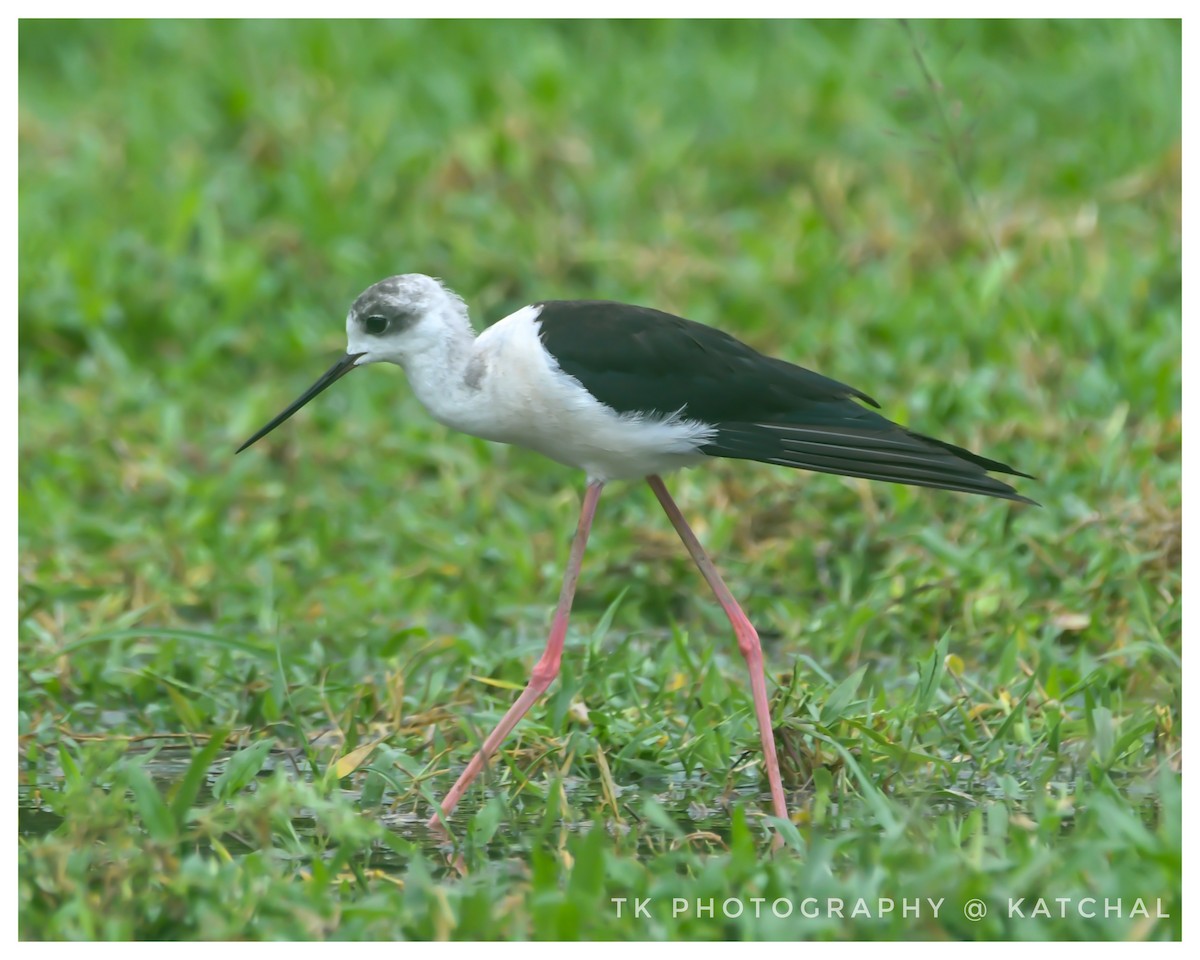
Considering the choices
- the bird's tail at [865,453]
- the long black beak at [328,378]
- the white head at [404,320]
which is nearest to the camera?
the bird's tail at [865,453]

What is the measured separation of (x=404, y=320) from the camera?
432 centimetres

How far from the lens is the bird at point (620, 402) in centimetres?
416

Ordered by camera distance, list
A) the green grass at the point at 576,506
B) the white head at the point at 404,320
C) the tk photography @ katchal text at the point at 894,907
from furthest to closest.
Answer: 1. the white head at the point at 404,320
2. the green grass at the point at 576,506
3. the tk photography @ katchal text at the point at 894,907

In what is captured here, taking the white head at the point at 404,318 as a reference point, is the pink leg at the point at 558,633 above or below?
below

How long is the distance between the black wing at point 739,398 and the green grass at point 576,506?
587 millimetres

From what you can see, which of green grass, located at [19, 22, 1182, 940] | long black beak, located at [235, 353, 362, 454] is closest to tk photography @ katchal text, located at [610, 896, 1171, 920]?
green grass, located at [19, 22, 1182, 940]

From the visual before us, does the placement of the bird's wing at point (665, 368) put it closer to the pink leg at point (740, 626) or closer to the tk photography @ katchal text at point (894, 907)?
the pink leg at point (740, 626)

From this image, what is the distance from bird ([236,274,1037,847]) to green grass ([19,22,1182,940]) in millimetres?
411

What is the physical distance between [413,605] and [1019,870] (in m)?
2.56

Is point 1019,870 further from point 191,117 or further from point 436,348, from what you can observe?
point 191,117

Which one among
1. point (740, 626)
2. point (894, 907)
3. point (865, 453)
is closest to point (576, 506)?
point (740, 626)

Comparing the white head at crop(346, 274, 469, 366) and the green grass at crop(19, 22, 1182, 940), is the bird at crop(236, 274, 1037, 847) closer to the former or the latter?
the white head at crop(346, 274, 469, 366)

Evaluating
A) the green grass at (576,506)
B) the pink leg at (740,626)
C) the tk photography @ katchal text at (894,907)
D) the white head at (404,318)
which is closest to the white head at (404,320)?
the white head at (404,318)

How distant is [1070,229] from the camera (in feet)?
24.8
